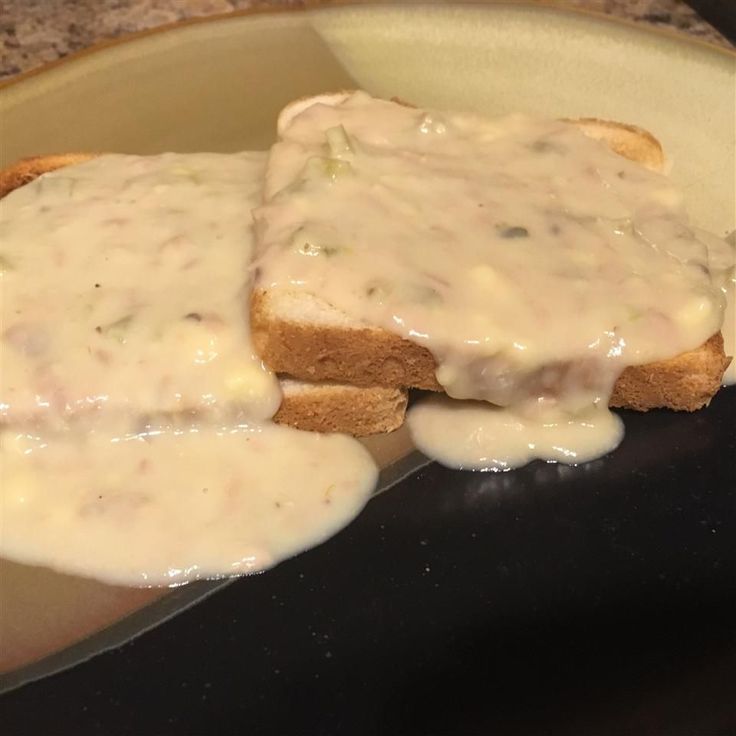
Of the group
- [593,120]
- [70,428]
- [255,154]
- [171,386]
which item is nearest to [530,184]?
[593,120]

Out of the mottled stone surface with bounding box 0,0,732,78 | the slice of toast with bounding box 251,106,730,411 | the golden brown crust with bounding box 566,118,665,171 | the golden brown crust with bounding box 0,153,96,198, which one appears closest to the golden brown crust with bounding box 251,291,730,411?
the slice of toast with bounding box 251,106,730,411

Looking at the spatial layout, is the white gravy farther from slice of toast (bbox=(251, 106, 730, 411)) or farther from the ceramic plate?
slice of toast (bbox=(251, 106, 730, 411))

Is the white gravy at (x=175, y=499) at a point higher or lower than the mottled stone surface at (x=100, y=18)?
lower

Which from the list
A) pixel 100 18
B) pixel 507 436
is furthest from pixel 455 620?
pixel 100 18

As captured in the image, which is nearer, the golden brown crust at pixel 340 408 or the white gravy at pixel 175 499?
the white gravy at pixel 175 499

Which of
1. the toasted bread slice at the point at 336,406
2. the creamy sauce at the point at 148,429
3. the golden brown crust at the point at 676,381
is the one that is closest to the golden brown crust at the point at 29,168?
the creamy sauce at the point at 148,429

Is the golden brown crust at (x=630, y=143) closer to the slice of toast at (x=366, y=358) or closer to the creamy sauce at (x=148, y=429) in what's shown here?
the slice of toast at (x=366, y=358)
